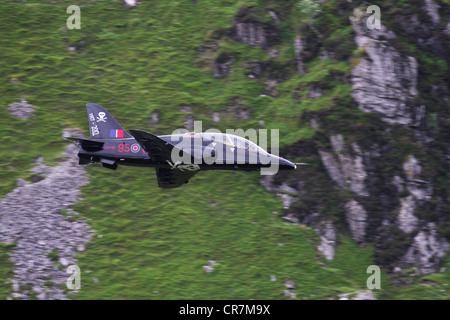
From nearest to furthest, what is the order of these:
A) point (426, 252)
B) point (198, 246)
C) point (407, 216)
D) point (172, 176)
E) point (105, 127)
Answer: point (105, 127)
point (172, 176)
point (198, 246)
point (426, 252)
point (407, 216)

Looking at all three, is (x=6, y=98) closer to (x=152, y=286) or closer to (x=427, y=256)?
(x=152, y=286)

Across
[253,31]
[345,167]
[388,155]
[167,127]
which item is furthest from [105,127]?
[253,31]

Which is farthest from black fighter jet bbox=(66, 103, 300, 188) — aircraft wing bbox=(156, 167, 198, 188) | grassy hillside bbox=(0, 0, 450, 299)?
grassy hillside bbox=(0, 0, 450, 299)

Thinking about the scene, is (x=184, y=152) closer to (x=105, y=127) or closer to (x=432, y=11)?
(x=105, y=127)

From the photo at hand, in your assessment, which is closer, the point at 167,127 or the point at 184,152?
the point at 184,152

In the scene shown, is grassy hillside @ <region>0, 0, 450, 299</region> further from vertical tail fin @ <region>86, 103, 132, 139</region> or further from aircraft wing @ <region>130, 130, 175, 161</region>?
aircraft wing @ <region>130, 130, 175, 161</region>

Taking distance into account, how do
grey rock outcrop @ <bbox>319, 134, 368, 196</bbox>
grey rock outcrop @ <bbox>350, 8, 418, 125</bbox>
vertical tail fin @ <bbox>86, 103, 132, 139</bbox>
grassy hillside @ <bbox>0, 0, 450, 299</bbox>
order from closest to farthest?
1. vertical tail fin @ <bbox>86, 103, 132, 139</bbox>
2. grassy hillside @ <bbox>0, 0, 450, 299</bbox>
3. grey rock outcrop @ <bbox>319, 134, 368, 196</bbox>
4. grey rock outcrop @ <bbox>350, 8, 418, 125</bbox>

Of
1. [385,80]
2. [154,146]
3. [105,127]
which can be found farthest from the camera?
[385,80]

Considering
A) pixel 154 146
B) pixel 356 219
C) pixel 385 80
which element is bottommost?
pixel 356 219
